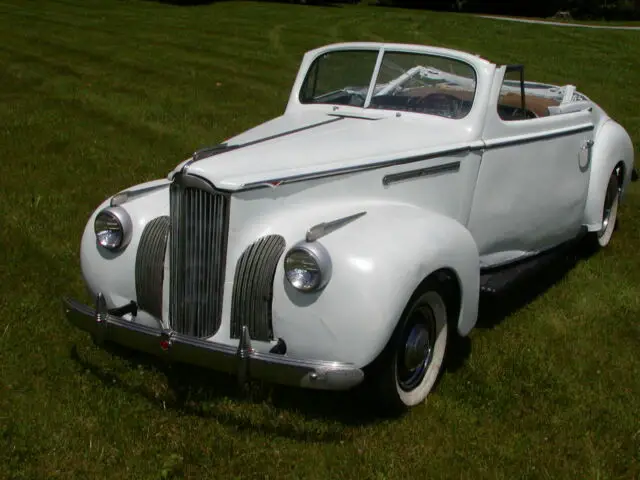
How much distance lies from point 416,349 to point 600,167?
2855mm

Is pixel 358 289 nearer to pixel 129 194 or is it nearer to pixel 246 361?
pixel 246 361

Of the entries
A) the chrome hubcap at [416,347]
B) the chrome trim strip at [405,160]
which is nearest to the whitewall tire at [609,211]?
the chrome trim strip at [405,160]

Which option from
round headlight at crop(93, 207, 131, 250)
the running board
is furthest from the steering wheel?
round headlight at crop(93, 207, 131, 250)

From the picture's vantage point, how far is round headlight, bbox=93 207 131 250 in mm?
4191

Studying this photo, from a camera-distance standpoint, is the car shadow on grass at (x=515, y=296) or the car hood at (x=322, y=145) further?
the car shadow on grass at (x=515, y=296)

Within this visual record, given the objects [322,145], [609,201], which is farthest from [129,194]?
[609,201]

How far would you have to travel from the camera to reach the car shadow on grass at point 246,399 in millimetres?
3857

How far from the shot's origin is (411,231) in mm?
3881

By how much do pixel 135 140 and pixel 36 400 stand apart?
5486 mm

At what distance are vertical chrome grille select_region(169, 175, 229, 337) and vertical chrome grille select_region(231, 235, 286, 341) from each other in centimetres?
10

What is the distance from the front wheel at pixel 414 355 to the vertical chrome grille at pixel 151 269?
119cm

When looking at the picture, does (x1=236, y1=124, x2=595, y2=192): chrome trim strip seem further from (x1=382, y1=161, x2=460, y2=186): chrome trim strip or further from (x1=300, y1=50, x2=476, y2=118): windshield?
(x1=300, y1=50, x2=476, y2=118): windshield

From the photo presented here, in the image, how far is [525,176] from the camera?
17.0 feet

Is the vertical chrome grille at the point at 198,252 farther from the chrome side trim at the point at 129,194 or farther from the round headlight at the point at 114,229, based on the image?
the chrome side trim at the point at 129,194
